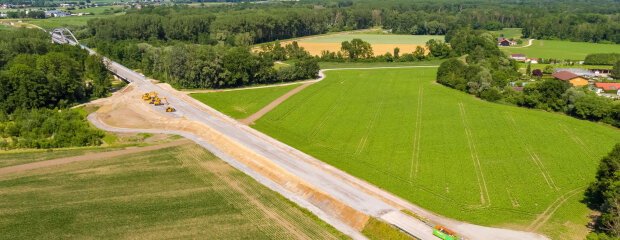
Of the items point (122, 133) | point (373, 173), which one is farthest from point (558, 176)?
point (122, 133)

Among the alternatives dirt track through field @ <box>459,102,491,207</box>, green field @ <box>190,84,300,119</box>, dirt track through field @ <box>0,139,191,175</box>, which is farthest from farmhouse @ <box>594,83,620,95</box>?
dirt track through field @ <box>0,139,191,175</box>

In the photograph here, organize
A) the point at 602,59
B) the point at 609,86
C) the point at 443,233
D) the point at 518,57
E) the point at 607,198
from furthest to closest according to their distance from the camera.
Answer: the point at 518,57, the point at 602,59, the point at 609,86, the point at 607,198, the point at 443,233

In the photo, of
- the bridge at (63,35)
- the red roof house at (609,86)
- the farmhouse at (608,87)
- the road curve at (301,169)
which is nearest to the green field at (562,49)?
the red roof house at (609,86)

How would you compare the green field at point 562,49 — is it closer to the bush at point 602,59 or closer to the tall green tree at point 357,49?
the bush at point 602,59

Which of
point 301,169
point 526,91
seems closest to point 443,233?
point 301,169

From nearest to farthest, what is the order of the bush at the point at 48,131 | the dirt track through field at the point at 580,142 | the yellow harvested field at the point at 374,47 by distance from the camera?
the dirt track through field at the point at 580,142 → the bush at the point at 48,131 → the yellow harvested field at the point at 374,47

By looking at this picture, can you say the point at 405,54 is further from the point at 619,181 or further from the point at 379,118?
the point at 619,181

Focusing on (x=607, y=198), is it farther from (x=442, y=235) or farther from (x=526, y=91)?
(x=526, y=91)
